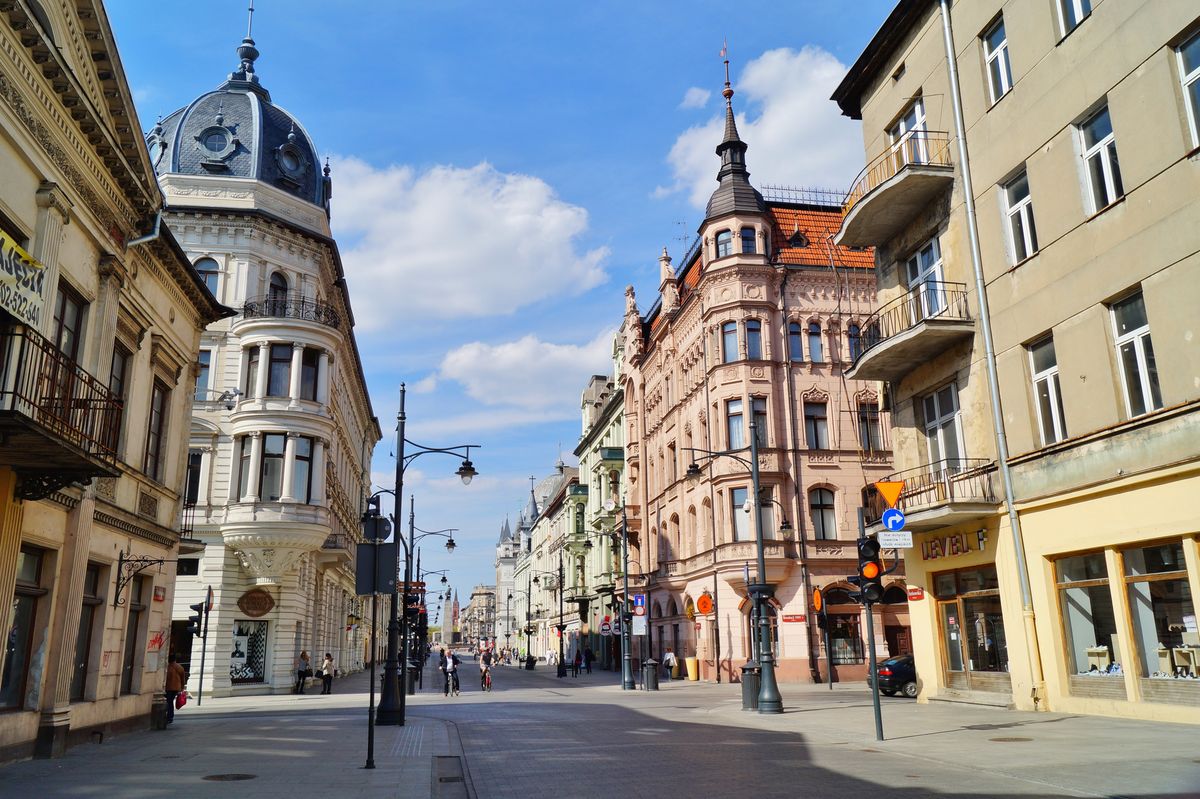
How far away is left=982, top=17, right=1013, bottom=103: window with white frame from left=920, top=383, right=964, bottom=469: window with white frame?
20.7 ft

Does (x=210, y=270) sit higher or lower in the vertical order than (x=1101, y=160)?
higher

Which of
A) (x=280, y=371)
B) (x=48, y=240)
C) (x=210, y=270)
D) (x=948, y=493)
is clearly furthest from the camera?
(x=210, y=270)

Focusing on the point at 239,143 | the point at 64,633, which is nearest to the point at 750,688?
the point at 64,633


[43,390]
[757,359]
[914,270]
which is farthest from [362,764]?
[757,359]

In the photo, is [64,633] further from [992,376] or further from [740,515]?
[740,515]

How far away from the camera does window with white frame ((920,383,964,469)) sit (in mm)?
19938

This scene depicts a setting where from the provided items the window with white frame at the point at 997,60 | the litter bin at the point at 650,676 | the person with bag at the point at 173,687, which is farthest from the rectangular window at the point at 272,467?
the window with white frame at the point at 997,60

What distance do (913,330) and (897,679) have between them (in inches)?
504

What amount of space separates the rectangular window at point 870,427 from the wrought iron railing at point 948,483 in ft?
57.9

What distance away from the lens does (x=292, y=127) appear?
38.2 m

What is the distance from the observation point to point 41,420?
38.3ft

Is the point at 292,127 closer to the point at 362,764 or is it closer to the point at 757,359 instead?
the point at 757,359

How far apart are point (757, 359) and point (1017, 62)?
21722mm

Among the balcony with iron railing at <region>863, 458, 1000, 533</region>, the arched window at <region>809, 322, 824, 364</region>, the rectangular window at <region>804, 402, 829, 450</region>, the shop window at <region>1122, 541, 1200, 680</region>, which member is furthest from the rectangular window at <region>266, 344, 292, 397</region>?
the shop window at <region>1122, 541, 1200, 680</region>
